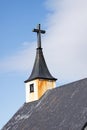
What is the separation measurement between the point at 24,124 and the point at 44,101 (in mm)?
2906

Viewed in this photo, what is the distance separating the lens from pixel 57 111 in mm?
37969

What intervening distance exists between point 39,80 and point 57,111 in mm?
7973

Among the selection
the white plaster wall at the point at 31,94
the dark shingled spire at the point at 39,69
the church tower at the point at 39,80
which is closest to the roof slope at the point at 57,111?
the white plaster wall at the point at 31,94

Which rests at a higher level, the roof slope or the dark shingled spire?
the dark shingled spire

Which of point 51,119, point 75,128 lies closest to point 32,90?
point 51,119

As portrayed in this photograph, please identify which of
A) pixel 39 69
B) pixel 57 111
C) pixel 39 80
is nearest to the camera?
pixel 57 111

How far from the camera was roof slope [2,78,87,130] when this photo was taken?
114 feet

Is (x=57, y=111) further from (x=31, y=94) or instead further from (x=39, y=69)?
(x=39, y=69)

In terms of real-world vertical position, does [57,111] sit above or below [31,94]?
below

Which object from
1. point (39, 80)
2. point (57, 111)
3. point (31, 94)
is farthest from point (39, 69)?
point (57, 111)

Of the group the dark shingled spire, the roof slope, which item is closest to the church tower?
the dark shingled spire

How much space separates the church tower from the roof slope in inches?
42.7

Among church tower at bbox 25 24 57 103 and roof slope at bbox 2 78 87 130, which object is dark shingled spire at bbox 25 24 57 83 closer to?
church tower at bbox 25 24 57 103

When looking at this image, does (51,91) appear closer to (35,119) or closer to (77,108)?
(35,119)
